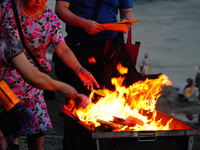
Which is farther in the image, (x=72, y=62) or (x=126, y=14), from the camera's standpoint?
(x=126, y=14)

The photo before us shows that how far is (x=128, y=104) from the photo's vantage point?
375 cm

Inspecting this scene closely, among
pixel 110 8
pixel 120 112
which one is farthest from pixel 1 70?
pixel 110 8

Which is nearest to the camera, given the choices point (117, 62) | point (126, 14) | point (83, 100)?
point (83, 100)

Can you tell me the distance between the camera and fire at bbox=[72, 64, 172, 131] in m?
3.48

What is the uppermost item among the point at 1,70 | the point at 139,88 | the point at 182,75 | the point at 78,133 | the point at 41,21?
the point at 41,21

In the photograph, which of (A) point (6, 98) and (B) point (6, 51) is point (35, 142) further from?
(B) point (6, 51)

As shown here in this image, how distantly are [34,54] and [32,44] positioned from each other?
9cm

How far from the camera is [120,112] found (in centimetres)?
362

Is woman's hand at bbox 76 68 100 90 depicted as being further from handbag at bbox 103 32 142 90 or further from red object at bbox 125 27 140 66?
red object at bbox 125 27 140 66

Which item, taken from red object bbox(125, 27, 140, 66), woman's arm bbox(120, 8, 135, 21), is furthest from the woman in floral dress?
woman's arm bbox(120, 8, 135, 21)

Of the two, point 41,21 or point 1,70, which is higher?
point 41,21

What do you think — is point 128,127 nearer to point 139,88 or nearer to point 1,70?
point 139,88

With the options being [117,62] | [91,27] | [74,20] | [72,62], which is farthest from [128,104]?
[74,20]

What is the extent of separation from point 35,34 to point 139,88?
1.23 meters
